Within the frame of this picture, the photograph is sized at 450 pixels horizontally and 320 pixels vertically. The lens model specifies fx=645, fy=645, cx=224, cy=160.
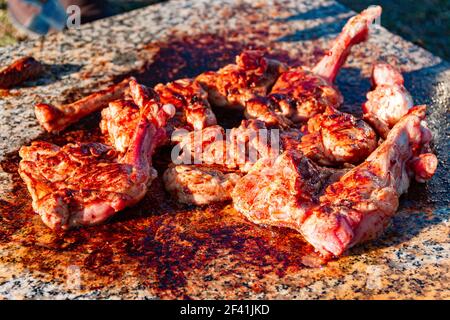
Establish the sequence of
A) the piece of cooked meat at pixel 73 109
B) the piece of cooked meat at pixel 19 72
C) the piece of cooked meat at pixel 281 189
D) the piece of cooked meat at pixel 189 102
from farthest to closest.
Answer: the piece of cooked meat at pixel 19 72
the piece of cooked meat at pixel 73 109
the piece of cooked meat at pixel 189 102
the piece of cooked meat at pixel 281 189

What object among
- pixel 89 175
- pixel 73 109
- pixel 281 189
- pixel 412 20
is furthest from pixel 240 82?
pixel 412 20

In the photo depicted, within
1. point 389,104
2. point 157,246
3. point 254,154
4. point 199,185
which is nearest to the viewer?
point 157,246

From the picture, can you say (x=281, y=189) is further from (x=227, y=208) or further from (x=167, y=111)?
(x=167, y=111)

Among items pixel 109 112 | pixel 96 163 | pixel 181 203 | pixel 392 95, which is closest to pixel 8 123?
pixel 109 112

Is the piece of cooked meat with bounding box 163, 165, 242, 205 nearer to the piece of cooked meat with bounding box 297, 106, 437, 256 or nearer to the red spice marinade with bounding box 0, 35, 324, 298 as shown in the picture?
the red spice marinade with bounding box 0, 35, 324, 298

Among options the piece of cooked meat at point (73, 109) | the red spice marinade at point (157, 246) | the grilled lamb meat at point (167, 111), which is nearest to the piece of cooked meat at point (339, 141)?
the red spice marinade at point (157, 246)

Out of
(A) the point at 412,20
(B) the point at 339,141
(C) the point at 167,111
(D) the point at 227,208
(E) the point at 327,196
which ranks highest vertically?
(C) the point at 167,111

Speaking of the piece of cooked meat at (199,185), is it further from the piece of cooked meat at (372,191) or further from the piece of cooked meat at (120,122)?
the piece of cooked meat at (372,191)
